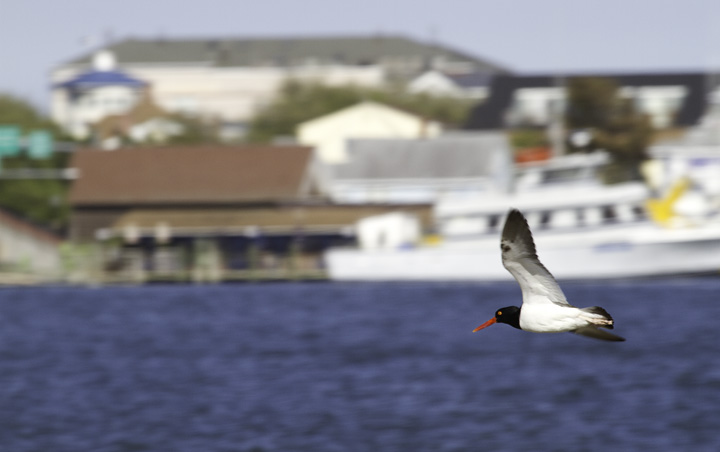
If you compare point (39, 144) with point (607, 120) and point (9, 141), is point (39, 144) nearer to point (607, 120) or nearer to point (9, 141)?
point (9, 141)

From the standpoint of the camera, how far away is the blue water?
29797 mm

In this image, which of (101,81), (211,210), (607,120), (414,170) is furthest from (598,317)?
(101,81)

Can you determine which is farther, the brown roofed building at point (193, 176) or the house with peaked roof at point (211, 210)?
the brown roofed building at point (193, 176)

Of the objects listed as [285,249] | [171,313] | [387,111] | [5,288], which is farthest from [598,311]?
[387,111]

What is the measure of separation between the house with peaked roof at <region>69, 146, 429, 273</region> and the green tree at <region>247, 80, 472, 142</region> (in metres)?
39.8

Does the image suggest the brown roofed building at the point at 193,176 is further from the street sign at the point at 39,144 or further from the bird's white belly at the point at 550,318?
the bird's white belly at the point at 550,318

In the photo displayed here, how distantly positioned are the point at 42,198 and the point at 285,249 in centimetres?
1635

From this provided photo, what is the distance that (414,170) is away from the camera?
79.5 metres

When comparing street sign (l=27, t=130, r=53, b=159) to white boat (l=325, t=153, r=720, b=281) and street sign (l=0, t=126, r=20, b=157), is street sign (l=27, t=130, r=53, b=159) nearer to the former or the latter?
street sign (l=0, t=126, r=20, b=157)

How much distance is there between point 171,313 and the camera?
61.8 m

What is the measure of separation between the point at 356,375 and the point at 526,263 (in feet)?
94.9

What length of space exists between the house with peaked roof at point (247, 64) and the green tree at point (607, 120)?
59.2 metres

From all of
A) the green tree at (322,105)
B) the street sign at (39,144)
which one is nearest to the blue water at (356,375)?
the street sign at (39,144)

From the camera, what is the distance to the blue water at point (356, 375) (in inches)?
1173
